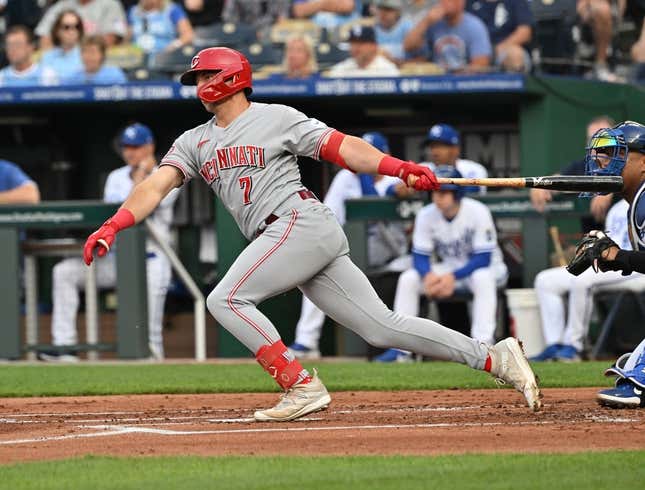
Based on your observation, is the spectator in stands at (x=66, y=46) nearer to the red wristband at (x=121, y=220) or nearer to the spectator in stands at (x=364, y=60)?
the spectator in stands at (x=364, y=60)

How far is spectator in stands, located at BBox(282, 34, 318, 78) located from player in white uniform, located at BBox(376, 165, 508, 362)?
2.23 m

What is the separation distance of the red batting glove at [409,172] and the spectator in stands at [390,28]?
273 inches

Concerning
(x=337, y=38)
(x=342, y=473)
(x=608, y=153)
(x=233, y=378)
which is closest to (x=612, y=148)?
(x=608, y=153)

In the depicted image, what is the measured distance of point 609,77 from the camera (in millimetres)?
12328

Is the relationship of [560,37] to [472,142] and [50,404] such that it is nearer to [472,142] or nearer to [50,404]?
[472,142]

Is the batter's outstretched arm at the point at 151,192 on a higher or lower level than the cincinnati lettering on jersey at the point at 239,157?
lower

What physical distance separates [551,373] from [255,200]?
10.6 ft

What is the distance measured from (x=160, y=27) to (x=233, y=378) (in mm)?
5440

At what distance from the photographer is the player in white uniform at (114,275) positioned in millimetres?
11195

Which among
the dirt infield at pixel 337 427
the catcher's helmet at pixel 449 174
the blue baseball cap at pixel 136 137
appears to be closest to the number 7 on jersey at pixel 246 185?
the dirt infield at pixel 337 427

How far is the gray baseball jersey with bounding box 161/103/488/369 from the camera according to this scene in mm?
5996

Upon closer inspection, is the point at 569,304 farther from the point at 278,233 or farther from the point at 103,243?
the point at 103,243

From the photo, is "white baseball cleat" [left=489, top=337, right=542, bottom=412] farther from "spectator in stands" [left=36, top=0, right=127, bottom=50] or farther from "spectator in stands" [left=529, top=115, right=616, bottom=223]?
"spectator in stands" [left=36, top=0, right=127, bottom=50]

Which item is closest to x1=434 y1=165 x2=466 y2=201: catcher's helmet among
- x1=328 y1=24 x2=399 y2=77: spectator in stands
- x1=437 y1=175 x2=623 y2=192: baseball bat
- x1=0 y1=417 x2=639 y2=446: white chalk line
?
x1=328 y1=24 x2=399 y2=77: spectator in stands
